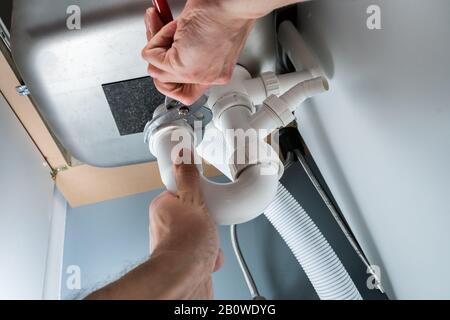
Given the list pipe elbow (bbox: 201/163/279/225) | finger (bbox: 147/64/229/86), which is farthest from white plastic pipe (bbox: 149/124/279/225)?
finger (bbox: 147/64/229/86)

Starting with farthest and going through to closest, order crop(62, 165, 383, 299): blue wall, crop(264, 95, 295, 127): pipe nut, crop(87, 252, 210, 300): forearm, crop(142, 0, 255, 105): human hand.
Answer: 1. crop(62, 165, 383, 299): blue wall
2. crop(264, 95, 295, 127): pipe nut
3. crop(142, 0, 255, 105): human hand
4. crop(87, 252, 210, 300): forearm

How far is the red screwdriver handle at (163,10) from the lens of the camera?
0.48 metres

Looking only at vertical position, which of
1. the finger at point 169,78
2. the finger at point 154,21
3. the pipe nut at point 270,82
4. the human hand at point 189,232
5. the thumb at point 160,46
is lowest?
the human hand at point 189,232

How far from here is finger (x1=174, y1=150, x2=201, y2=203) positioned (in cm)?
46

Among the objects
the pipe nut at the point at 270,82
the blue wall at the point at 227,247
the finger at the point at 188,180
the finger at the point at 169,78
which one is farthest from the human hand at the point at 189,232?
the blue wall at the point at 227,247

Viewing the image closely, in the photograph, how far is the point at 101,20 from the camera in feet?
1.68

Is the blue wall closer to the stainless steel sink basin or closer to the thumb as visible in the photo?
the stainless steel sink basin

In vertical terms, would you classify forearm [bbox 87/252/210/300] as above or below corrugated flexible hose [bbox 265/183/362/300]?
below

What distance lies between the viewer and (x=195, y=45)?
0.45 meters

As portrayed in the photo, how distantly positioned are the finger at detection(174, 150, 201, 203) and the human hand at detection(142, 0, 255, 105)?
0.10 metres

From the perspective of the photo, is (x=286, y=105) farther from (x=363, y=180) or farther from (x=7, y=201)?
(x=7, y=201)

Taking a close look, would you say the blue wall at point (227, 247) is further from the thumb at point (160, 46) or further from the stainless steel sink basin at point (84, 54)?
the thumb at point (160, 46)

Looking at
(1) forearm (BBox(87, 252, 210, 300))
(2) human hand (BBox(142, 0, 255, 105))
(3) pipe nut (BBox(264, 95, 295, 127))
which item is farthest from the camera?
(3) pipe nut (BBox(264, 95, 295, 127))

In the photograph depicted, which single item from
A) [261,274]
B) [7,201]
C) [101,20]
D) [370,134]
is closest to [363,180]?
[370,134]
